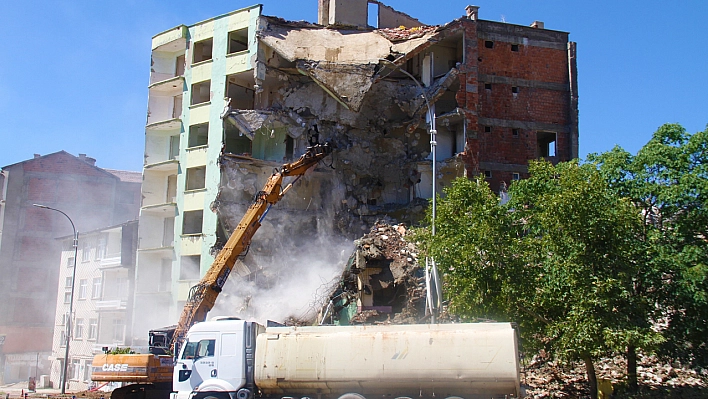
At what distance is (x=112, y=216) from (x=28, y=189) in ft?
23.2

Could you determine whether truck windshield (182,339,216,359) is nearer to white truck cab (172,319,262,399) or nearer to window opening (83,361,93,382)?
white truck cab (172,319,262,399)

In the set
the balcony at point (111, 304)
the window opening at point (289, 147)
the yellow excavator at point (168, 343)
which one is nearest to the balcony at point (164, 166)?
the window opening at point (289, 147)

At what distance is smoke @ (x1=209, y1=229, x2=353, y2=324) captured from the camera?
30453mm

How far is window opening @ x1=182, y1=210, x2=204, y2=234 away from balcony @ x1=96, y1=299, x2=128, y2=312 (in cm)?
823

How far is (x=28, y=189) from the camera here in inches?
2162

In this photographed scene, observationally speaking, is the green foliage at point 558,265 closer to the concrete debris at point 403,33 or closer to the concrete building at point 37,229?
the concrete debris at point 403,33

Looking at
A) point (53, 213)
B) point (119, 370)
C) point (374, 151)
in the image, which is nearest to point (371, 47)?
point (374, 151)

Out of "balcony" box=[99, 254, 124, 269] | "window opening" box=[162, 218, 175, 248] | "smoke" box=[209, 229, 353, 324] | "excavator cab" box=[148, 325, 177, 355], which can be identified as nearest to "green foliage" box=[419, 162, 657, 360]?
"excavator cab" box=[148, 325, 177, 355]

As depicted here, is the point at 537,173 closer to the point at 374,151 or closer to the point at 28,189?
the point at 374,151

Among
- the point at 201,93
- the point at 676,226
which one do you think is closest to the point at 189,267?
the point at 201,93

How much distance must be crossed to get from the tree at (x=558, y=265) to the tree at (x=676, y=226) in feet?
2.88

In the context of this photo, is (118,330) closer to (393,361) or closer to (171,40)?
(171,40)

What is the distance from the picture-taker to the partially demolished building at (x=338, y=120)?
113 ft

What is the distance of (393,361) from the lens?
16172 mm
